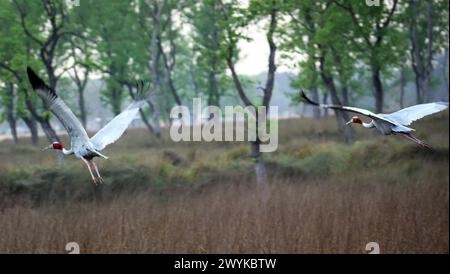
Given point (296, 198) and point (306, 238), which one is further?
point (296, 198)

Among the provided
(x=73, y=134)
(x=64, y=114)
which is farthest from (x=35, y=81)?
(x=73, y=134)

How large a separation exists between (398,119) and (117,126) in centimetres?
182

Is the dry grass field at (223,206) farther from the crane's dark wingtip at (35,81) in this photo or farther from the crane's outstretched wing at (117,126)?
the crane's dark wingtip at (35,81)

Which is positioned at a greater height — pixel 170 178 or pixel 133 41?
pixel 133 41

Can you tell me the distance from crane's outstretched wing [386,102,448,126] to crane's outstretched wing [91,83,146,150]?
5.45 feet

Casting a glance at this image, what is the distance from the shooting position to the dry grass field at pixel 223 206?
834 centimetres

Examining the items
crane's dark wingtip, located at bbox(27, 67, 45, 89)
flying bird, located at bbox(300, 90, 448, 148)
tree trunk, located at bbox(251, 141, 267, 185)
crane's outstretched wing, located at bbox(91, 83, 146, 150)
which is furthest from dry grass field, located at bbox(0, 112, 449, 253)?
flying bird, located at bbox(300, 90, 448, 148)

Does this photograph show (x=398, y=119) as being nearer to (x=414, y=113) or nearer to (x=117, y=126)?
(x=414, y=113)

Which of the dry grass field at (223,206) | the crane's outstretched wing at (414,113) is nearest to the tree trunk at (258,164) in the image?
the dry grass field at (223,206)
